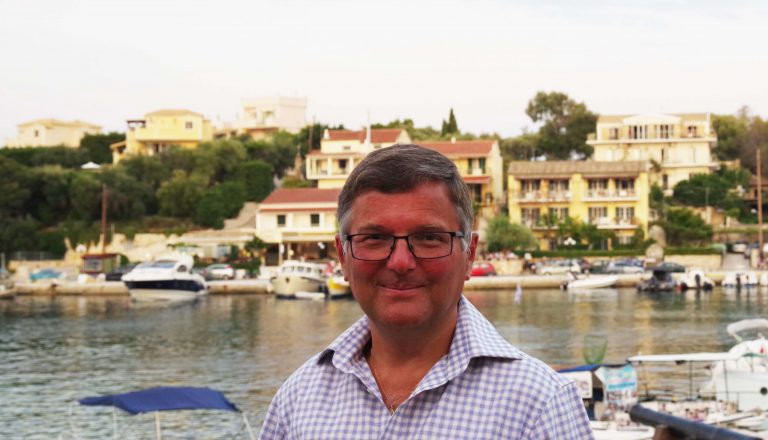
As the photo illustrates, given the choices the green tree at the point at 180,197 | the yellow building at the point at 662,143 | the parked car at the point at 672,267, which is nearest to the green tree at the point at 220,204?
the green tree at the point at 180,197

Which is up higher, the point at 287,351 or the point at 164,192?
the point at 164,192

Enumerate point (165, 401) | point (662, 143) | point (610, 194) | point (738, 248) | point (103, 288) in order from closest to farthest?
point (165, 401) < point (103, 288) < point (738, 248) < point (610, 194) < point (662, 143)

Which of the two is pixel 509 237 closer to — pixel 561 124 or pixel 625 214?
pixel 625 214

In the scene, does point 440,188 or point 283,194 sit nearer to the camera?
point 440,188

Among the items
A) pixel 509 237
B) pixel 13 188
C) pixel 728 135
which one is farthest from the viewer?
pixel 728 135

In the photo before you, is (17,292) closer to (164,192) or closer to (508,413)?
(164,192)

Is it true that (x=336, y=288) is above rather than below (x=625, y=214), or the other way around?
below

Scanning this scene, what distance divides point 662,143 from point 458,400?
223ft

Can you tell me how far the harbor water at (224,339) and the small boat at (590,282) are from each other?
1129mm

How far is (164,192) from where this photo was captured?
63.3 meters

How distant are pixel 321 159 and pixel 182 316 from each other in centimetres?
2199

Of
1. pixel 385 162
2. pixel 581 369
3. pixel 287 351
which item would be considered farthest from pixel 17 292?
pixel 385 162

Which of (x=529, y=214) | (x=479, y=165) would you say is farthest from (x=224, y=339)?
(x=479, y=165)

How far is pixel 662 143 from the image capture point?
224 feet
